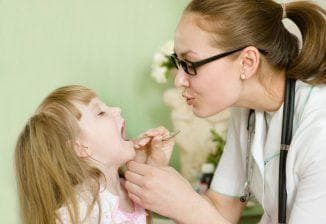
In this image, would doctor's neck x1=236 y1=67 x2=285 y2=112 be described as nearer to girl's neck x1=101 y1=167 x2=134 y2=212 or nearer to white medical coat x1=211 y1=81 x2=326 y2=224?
white medical coat x1=211 y1=81 x2=326 y2=224

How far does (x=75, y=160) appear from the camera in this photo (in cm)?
148

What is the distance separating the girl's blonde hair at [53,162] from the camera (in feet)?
4.83

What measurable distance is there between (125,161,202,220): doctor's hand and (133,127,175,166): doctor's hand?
153 mm

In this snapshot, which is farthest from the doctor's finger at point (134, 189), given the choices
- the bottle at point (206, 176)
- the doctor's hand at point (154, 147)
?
the bottle at point (206, 176)

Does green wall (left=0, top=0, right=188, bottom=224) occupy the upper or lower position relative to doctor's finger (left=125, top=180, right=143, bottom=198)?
upper

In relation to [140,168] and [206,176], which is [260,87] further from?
[206,176]

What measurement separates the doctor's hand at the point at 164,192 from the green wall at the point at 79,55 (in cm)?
60

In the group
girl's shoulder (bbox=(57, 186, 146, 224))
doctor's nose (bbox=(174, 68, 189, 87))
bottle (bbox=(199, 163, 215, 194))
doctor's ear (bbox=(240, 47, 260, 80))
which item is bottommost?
bottle (bbox=(199, 163, 215, 194))

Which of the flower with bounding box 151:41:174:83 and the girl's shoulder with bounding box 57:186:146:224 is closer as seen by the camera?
the girl's shoulder with bounding box 57:186:146:224

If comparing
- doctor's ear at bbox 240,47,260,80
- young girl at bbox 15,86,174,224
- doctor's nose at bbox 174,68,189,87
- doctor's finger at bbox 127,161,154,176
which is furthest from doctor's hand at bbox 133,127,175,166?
doctor's ear at bbox 240,47,260,80

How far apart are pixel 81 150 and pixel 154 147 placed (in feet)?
0.82

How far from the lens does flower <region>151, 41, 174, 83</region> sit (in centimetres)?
189

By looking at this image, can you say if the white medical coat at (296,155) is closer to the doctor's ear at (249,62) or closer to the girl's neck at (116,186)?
the doctor's ear at (249,62)

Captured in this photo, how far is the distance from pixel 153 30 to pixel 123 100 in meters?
0.32
